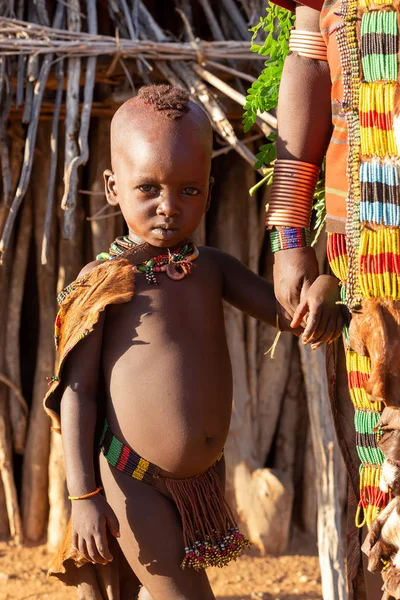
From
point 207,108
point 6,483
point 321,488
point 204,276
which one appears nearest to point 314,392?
point 321,488

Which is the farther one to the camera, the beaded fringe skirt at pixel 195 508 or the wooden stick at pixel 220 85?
the wooden stick at pixel 220 85

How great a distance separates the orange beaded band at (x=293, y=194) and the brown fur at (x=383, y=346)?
1.14 feet

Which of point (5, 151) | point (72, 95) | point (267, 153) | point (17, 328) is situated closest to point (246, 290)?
point (267, 153)

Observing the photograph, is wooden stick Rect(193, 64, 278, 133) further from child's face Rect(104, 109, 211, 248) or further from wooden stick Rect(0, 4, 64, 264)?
child's face Rect(104, 109, 211, 248)

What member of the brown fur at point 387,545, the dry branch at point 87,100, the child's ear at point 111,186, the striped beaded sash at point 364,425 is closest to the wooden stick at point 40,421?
the dry branch at point 87,100

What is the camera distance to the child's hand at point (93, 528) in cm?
208

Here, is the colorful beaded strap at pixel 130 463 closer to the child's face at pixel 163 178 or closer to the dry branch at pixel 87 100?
the child's face at pixel 163 178

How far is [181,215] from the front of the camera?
7.07ft

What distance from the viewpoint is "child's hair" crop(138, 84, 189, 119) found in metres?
2.17

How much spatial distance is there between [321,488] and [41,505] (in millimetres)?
1546

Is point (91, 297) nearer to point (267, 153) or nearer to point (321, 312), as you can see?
point (321, 312)

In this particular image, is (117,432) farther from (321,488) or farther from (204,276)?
(321,488)

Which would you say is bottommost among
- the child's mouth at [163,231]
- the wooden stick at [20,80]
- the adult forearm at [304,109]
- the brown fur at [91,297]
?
the brown fur at [91,297]

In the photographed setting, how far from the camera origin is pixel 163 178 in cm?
212
